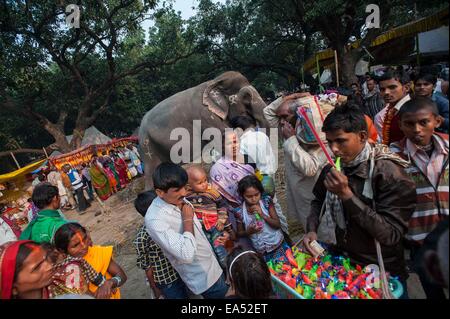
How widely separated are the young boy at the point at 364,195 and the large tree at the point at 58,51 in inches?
445

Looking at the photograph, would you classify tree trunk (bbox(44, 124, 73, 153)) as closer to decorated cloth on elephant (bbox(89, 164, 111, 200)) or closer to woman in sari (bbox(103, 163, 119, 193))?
woman in sari (bbox(103, 163, 119, 193))

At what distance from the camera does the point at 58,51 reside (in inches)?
484

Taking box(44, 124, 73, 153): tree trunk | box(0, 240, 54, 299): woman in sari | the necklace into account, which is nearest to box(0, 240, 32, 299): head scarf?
box(0, 240, 54, 299): woman in sari

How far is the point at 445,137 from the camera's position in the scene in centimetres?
158

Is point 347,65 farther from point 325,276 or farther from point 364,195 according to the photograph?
point 325,276

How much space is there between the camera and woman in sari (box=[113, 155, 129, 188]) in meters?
11.4

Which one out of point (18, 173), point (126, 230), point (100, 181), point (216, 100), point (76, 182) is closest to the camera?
point (216, 100)

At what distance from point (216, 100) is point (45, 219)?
4.08 metres

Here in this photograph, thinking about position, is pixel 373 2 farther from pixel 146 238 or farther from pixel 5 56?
pixel 5 56

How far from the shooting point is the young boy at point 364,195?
1392 millimetres

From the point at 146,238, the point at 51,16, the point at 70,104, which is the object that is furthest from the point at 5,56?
the point at 146,238

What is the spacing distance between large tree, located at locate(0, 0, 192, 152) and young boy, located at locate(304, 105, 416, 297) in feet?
37.1

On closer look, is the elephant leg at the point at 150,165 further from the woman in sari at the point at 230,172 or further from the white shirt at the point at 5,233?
the woman in sari at the point at 230,172

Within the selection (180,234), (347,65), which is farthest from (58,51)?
(180,234)
